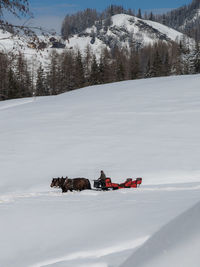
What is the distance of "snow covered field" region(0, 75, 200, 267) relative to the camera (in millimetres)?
4516

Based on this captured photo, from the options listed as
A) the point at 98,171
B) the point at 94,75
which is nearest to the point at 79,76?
the point at 94,75

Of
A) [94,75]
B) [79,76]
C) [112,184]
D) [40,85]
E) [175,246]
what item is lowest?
[112,184]

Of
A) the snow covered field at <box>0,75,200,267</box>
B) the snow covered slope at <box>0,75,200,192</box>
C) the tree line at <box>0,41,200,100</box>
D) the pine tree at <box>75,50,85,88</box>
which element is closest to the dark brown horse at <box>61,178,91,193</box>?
the snow covered field at <box>0,75,200,267</box>

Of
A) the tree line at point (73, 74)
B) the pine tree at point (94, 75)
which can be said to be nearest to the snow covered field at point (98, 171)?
the pine tree at point (94, 75)

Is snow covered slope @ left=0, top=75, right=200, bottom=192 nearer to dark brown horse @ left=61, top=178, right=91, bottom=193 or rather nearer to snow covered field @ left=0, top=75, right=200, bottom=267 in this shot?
snow covered field @ left=0, top=75, right=200, bottom=267

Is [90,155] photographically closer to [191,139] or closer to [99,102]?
[191,139]

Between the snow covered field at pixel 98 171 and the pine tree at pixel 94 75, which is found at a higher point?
the pine tree at pixel 94 75

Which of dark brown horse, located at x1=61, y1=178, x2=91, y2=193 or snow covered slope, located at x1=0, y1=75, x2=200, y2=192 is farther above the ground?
snow covered slope, located at x1=0, y1=75, x2=200, y2=192

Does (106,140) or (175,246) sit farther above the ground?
(106,140)

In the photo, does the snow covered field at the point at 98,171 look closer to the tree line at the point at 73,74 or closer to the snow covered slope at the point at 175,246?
the snow covered slope at the point at 175,246

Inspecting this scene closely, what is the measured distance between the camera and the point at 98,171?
12422 mm

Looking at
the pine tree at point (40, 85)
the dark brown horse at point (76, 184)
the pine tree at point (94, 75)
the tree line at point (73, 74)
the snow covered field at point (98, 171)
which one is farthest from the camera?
the pine tree at point (40, 85)

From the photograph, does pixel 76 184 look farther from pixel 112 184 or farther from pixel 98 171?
pixel 98 171

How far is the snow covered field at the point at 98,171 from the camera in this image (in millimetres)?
4516
